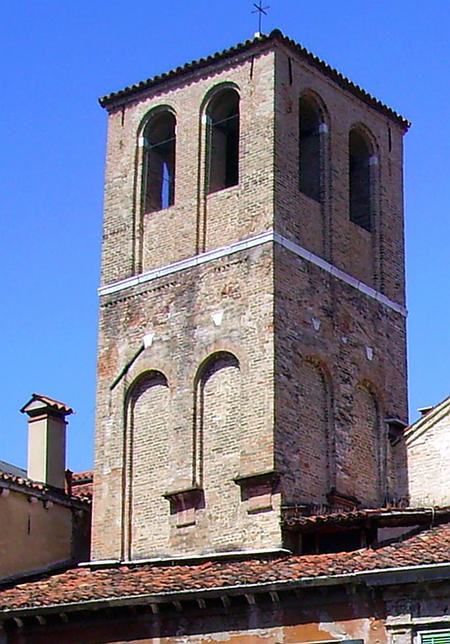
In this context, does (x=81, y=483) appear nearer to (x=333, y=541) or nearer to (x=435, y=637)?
(x=333, y=541)

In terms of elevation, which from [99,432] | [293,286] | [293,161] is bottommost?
[99,432]

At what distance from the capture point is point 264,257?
25922 millimetres

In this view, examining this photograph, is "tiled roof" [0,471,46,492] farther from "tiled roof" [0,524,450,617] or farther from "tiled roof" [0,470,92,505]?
"tiled roof" [0,524,450,617]

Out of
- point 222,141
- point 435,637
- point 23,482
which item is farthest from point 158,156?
point 435,637

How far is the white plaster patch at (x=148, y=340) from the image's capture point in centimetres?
2723

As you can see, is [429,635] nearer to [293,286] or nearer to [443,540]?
[443,540]

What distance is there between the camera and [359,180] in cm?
2923

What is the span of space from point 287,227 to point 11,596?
25.3 ft

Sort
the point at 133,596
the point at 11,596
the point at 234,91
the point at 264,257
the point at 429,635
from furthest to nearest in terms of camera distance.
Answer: the point at 234,91 < the point at 264,257 < the point at 11,596 < the point at 133,596 < the point at 429,635

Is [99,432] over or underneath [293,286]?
underneath

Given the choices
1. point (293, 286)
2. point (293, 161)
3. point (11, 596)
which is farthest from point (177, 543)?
point (293, 161)

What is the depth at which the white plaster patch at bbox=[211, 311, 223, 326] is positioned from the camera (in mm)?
26234

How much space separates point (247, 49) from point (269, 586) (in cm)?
1047

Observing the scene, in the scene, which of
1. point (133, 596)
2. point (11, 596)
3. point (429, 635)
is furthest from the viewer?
point (11, 596)
